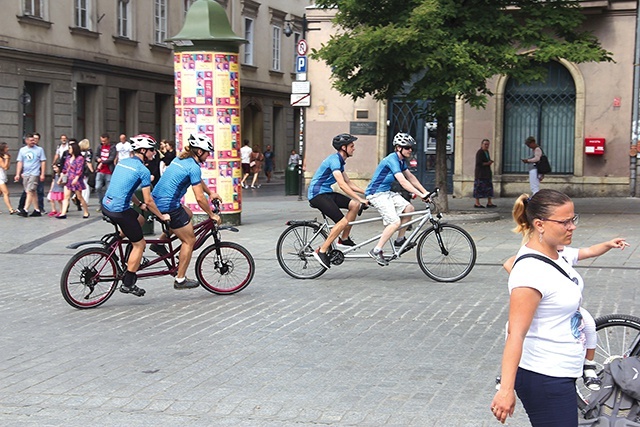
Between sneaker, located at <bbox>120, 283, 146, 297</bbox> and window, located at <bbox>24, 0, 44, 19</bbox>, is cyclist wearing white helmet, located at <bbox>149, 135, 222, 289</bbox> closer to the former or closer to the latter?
sneaker, located at <bbox>120, 283, 146, 297</bbox>

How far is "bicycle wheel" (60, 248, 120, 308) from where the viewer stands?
9625 mm

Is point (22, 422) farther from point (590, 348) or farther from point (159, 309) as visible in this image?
point (159, 309)

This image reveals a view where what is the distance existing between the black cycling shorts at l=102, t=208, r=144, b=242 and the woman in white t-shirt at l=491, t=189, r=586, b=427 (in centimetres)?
635

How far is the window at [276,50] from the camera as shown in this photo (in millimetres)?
48625

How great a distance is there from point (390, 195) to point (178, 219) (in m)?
2.76

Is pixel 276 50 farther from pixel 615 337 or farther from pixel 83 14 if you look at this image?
pixel 615 337

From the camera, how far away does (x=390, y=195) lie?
11.8 meters

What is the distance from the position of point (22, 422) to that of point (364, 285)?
5.91m

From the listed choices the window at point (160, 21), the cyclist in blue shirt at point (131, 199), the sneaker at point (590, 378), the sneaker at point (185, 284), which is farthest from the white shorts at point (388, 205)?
the window at point (160, 21)

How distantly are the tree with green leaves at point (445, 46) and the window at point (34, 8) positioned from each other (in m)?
16.1

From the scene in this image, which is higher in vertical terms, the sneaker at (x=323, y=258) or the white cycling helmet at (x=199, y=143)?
the white cycling helmet at (x=199, y=143)

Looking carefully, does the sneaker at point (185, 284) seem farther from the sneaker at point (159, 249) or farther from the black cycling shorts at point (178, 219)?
the black cycling shorts at point (178, 219)

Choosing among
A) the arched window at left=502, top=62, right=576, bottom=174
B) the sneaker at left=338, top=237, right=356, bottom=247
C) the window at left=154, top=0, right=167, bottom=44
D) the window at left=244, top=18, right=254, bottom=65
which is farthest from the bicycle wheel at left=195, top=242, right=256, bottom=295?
the window at left=244, top=18, right=254, bottom=65

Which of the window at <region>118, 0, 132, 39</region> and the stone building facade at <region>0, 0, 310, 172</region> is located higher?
the window at <region>118, 0, 132, 39</region>
